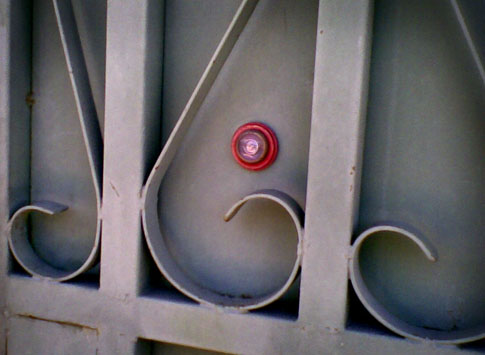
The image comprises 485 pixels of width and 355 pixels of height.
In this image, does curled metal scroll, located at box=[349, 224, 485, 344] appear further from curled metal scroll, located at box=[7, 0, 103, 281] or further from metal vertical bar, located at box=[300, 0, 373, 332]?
curled metal scroll, located at box=[7, 0, 103, 281]

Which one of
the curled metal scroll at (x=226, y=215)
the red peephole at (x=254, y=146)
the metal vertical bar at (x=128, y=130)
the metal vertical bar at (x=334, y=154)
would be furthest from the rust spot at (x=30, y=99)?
the metal vertical bar at (x=334, y=154)

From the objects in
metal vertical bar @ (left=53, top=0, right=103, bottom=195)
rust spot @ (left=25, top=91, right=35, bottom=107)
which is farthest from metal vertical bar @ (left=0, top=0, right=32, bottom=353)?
metal vertical bar @ (left=53, top=0, right=103, bottom=195)

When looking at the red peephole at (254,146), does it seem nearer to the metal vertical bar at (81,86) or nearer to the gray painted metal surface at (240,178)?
the gray painted metal surface at (240,178)

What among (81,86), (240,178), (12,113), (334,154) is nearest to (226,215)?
(240,178)

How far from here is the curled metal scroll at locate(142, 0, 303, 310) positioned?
3.53 ft

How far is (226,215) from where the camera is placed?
1126 mm

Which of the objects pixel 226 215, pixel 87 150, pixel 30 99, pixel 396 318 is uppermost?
pixel 30 99

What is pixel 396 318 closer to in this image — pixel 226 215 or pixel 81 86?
pixel 226 215

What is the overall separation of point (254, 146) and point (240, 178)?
93mm

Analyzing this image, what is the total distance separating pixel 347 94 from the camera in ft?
3.26

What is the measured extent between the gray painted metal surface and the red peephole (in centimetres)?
3

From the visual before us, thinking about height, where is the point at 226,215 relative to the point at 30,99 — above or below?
below

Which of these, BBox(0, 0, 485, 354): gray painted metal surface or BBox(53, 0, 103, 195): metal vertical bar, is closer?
BBox(0, 0, 485, 354): gray painted metal surface

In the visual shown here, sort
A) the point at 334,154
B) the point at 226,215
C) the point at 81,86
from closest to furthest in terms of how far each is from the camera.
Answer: the point at 334,154, the point at 226,215, the point at 81,86
